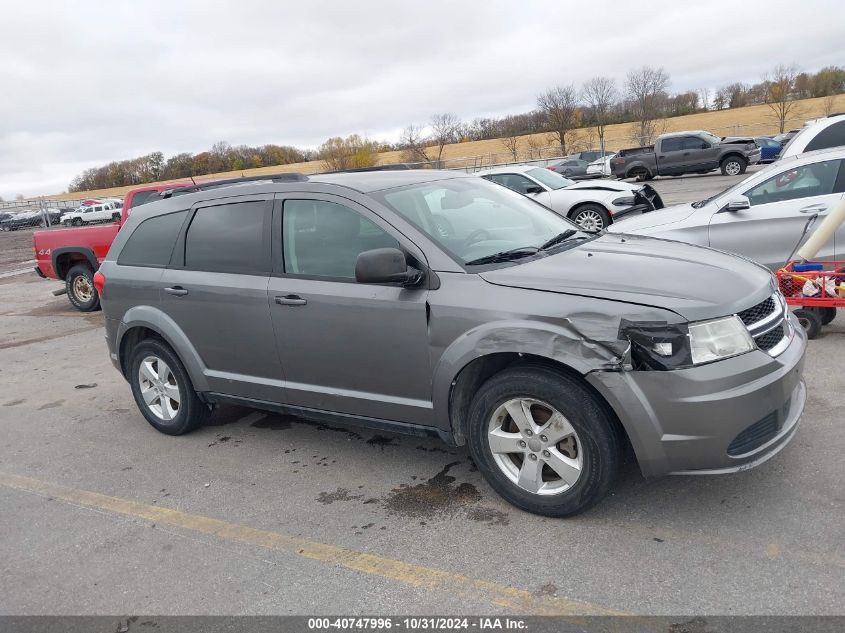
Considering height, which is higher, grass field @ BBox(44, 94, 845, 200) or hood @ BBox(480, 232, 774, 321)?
grass field @ BBox(44, 94, 845, 200)

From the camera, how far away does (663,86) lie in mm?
76125

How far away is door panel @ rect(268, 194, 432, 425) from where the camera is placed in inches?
158

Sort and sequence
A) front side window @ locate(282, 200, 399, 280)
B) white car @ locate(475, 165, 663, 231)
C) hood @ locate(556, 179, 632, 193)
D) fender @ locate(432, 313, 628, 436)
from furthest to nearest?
hood @ locate(556, 179, 632, 193)
white car @ locate(475, 165, 663, 231)
front side window @ locate(282, 200, 399, 280)
fender @ locate(432, 313, 628, 436)

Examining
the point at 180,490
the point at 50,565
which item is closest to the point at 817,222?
the point at 180,490

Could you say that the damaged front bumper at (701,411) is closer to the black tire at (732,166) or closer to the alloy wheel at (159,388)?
the alloy wheel at (159,388)

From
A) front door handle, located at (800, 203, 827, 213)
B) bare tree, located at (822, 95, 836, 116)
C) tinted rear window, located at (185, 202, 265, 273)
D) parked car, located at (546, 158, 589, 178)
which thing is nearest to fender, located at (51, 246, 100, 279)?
tinted rear window, located at (185, 202, 265, 273)

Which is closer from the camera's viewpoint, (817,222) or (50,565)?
(50,565)

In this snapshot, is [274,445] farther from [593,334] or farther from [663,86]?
[663,86]

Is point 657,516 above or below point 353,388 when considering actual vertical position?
below

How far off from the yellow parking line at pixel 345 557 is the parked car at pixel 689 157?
30585mm

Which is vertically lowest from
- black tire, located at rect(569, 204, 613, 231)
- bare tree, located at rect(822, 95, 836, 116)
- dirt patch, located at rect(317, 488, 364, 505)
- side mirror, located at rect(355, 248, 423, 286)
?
dirt patch, located at rect(317, 488, 364, 505)

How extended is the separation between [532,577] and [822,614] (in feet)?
→ 3.77

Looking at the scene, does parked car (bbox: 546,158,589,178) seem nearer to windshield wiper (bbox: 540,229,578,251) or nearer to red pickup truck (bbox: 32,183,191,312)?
red pickup truck (bbox: 32,183,191,312)

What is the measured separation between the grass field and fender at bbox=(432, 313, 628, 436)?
52.4 metres
